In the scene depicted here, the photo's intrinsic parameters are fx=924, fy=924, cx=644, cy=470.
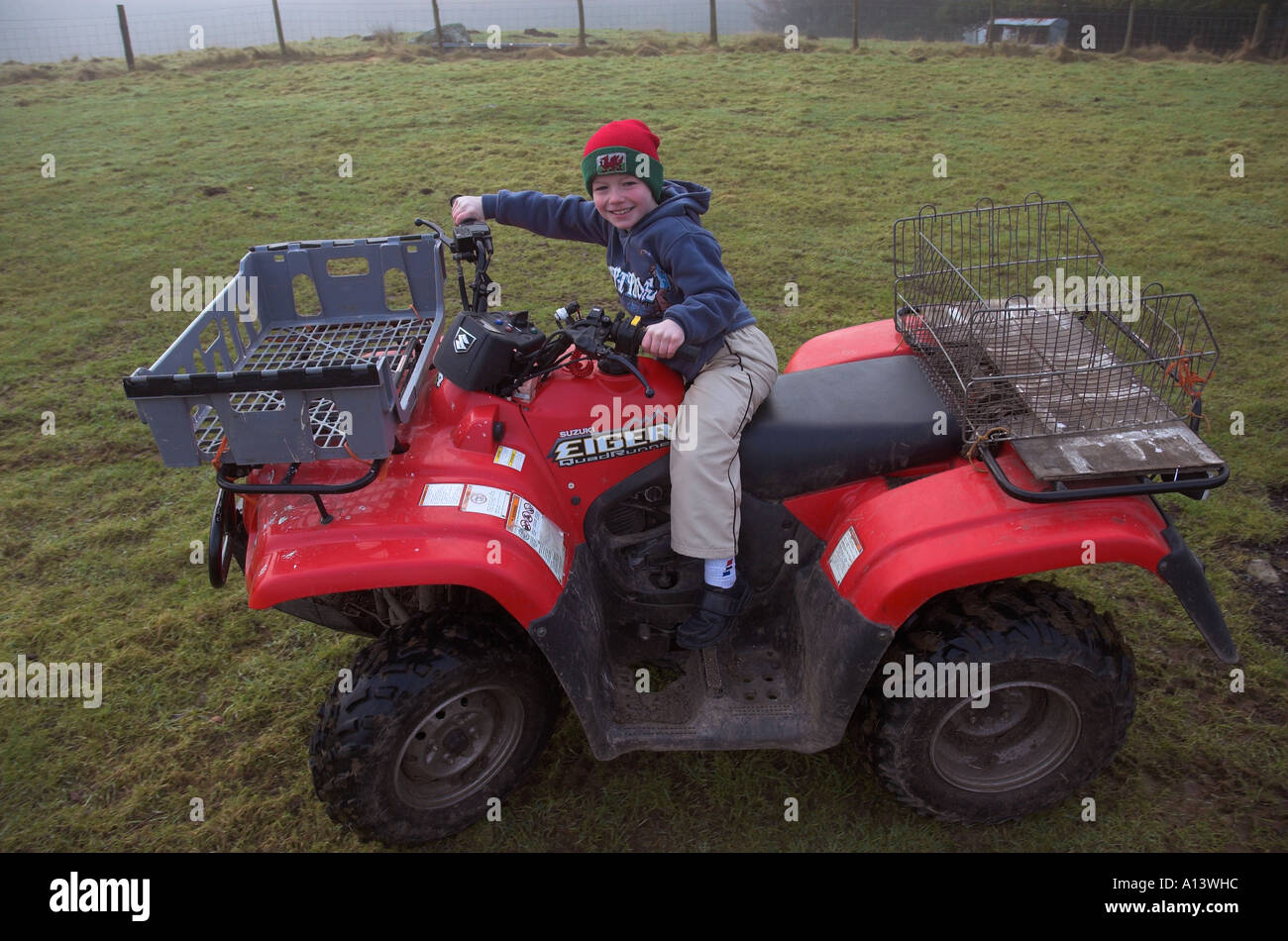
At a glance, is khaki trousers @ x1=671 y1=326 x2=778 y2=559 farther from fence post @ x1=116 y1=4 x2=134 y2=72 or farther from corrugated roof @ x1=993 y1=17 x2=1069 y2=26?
corrugated roof @ x1=993 y1=17 x2=1069 y2=26

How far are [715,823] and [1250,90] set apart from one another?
14128 millimetres

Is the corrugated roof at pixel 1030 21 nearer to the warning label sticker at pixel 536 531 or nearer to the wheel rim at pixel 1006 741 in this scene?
the wheel rim at pixel 1006 741

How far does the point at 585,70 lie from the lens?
1438 centimetres

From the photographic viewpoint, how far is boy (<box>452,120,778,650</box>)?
282cm

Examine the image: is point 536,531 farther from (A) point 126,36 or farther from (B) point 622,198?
(A) point 126,36

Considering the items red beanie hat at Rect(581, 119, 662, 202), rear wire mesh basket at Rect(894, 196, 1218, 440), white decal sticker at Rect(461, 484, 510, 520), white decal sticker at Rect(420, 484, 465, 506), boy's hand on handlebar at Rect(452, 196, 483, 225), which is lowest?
white decal sticker at Rect(461, 484, 510, 520)

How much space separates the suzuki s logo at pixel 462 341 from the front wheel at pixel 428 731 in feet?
2.79

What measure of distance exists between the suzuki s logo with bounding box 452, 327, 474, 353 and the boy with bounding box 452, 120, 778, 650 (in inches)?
20.4

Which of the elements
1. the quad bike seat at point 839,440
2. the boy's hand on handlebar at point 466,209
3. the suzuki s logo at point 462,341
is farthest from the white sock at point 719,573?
the boy's hand on handlebar at point 466,209

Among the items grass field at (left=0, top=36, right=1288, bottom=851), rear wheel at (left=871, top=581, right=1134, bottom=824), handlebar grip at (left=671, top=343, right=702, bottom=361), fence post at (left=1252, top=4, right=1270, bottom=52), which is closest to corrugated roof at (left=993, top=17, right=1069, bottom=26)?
fence post at (left=1252, top=4, right=1270, bottom=52)

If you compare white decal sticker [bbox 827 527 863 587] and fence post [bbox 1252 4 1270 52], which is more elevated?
fence post [bbox 1252 4 1270 52]

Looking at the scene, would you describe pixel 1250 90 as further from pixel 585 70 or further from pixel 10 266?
pixel 10 266

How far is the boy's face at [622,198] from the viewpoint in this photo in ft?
9.82

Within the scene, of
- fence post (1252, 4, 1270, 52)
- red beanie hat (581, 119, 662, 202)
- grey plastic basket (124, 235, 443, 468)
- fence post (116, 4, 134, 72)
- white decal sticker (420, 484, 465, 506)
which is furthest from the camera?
fence post (1252, 4, 1270, 52)
